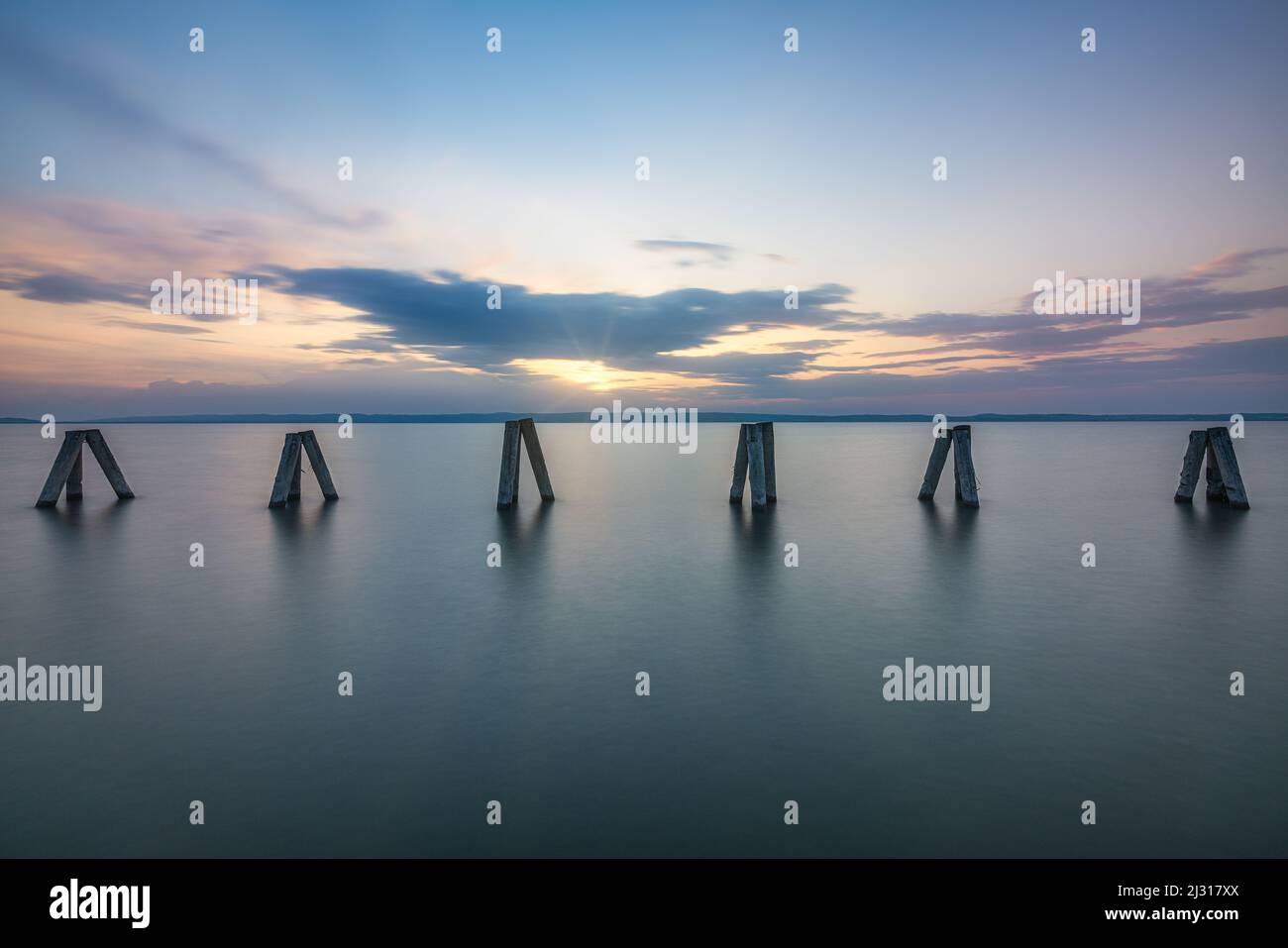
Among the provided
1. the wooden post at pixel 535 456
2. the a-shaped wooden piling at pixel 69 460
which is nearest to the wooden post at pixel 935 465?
the wooden post at pixel 535 456

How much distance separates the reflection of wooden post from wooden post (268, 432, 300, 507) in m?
23.1

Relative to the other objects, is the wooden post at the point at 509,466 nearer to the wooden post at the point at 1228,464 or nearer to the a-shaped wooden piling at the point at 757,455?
the a-shaped wooden piling at the point at 757,455

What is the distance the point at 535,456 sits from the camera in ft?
67.7

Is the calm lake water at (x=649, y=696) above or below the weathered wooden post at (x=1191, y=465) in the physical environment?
below

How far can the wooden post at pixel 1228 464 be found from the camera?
16859 mm

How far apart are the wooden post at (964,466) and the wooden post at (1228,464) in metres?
5.29

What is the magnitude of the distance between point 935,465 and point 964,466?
134 cm

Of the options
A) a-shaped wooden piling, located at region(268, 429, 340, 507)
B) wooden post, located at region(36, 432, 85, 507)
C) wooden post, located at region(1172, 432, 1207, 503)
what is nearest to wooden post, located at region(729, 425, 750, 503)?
wooden post, located at region(1172, 432, 1207, 503)

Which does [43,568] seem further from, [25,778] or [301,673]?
[25,778]

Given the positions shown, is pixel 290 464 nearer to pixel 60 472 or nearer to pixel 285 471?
pixel 285 471

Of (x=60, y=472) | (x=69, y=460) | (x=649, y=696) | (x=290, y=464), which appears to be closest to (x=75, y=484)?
(x=60, y=472)

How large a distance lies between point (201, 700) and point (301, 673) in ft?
3.08
